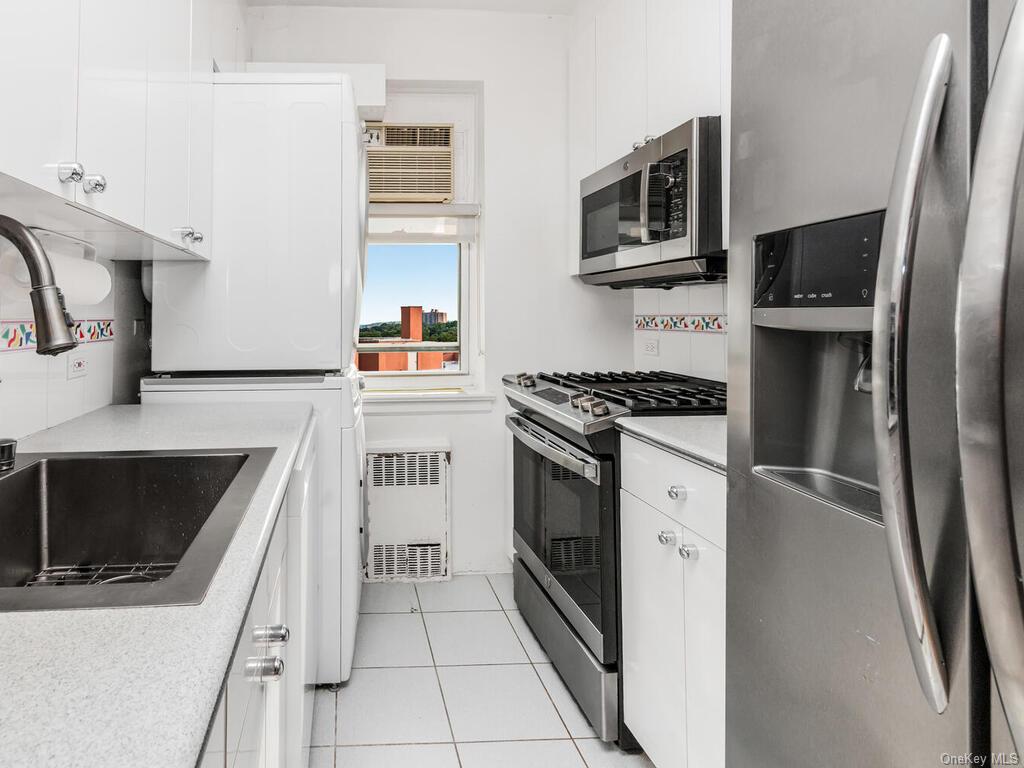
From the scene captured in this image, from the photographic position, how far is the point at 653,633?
6.02 feet

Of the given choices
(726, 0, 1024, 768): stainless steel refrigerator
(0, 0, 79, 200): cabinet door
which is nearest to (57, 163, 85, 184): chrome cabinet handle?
(0, 0, 79, 200): cabinet door

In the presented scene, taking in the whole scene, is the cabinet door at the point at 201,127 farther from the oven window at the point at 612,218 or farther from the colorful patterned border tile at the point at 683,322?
the colorful patterned border tile at the point at 683,322

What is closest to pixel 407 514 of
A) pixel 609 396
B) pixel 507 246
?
pixel 507 246

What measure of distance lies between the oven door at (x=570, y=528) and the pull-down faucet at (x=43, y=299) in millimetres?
1394

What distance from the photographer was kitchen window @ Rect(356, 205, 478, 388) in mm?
3850

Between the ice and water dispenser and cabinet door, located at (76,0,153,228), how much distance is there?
→ 1.03 m

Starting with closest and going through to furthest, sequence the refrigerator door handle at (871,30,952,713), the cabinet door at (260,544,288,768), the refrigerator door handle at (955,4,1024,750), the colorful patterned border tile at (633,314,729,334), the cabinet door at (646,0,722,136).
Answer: the refrigerator door handle at (955,4,1024,750), the refrigerator door handle at (871,30,952,713), the cabinet door at (260,544,288,768), the cabinet door at (646,0,722,136), the colorful patterned border tile at (633,314,729,334)

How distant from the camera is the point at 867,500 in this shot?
95 centimetres

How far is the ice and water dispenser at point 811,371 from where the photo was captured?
0.97 m

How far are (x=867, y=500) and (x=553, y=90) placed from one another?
3.05 metres

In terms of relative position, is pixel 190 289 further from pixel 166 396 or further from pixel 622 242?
pixel 622 242

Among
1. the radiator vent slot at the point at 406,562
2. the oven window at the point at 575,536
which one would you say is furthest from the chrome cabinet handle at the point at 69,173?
the radiator vent slot at the point at 406,562

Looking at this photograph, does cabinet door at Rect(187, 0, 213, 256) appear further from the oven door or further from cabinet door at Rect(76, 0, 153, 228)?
the oven door

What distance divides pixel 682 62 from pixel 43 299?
1.96 m
